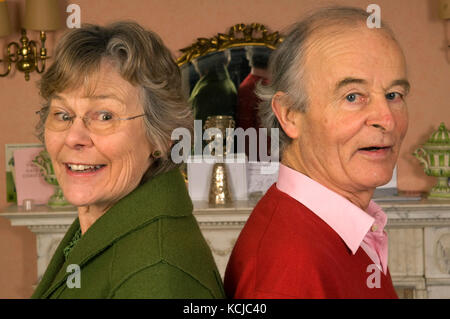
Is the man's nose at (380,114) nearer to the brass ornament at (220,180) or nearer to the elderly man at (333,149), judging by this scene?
the elderly man at (333,149)

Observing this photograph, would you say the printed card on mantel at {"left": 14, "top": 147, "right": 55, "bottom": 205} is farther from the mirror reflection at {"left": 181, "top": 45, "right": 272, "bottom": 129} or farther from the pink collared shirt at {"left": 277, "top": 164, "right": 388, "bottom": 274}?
the pink collared shirt at {"left": 277, "top": 164, "right": 388, "bottom": 274}

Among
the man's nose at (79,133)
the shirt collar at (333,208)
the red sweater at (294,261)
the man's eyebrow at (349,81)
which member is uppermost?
the man's eyebrow at (349,81)

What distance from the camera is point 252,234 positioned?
1203mm

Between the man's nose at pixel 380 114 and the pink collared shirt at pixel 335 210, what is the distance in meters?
0.14

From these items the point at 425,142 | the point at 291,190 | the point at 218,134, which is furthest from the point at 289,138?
the point at 425,142

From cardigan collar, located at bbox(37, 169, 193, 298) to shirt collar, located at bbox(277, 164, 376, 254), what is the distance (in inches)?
7.6

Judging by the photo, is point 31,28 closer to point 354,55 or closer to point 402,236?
point 402,236

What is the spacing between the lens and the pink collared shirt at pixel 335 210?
47.6 inches

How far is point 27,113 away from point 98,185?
7.58 feet

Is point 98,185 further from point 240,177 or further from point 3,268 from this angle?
point 3,268

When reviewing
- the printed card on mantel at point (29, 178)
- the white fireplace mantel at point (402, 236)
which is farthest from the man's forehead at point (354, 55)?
the printed card on mantel at point (29, 178)

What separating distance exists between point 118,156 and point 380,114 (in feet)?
1.48

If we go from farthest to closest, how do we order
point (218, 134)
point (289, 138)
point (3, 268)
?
point (3, 268), point (218, 134), point (289, 138)
